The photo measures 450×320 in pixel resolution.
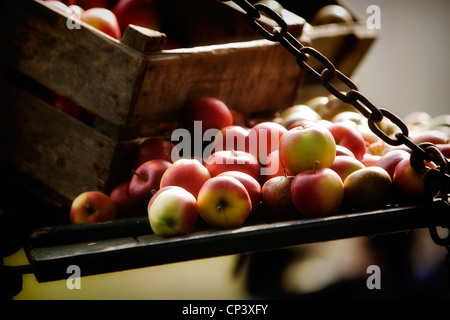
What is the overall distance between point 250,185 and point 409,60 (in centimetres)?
422

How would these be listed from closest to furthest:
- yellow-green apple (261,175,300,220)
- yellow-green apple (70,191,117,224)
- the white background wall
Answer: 1. yellow-green apple (261,175,300,220)
2. yellow-green apple (70,191,117,224)
3. the white background wall

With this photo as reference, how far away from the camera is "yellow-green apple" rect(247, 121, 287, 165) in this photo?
1462mm

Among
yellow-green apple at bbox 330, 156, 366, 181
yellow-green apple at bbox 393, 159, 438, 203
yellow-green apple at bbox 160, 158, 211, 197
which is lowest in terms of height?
yellow-green apple at bbox 393, 159, 438, 203

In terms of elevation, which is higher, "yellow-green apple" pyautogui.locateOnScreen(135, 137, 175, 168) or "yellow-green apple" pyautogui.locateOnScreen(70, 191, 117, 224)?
"yellow-green apple" pyautogui.locateOnScreen(135, 137, 175, 168)

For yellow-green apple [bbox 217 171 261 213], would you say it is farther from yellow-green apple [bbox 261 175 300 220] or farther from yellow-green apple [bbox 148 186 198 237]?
yellow-green apple [bbox 148 186 198 237]

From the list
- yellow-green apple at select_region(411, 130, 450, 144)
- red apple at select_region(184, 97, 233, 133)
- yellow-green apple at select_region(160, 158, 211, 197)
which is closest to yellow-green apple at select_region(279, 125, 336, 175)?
yellow-green apple at select_region(160, 158, 211, 197)

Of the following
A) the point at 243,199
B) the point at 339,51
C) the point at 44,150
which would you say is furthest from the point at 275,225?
the point at 339,51

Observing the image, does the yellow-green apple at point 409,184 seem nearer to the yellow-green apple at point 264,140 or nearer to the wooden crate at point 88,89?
the yellow-green apple at point 264,140

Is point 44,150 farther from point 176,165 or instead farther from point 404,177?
point 404,177

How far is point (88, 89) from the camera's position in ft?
4.87

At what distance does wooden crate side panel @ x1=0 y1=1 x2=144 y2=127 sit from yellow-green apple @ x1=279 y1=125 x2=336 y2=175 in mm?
451

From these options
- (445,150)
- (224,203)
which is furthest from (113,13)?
(445,150)

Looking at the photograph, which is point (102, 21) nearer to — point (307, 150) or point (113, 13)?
point (113, 13)

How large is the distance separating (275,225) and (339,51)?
1.33 meters
